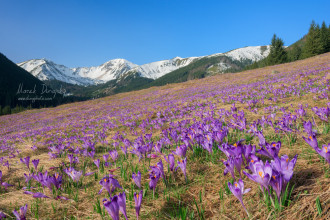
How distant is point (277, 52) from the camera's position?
64500mm

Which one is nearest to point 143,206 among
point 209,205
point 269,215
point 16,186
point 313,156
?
point 209,205

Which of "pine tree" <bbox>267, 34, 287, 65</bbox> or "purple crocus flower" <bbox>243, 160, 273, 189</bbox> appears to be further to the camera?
"pine tree" <bbox>267, 34, 287, 65</bbox>

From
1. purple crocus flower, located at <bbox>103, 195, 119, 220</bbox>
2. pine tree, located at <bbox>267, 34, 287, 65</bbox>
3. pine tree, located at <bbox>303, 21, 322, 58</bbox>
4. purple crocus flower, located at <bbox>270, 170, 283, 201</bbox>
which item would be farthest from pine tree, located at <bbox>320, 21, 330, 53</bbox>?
purple crocus flower, located at <bbox>103, 195, 119, 220</bbox>

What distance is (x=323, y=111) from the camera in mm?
3461

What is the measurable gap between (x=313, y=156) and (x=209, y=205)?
151cm

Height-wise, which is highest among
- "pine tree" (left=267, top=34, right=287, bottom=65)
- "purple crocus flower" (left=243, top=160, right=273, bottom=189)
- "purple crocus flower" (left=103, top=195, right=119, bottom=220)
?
"pine tree" (left=267, top=34, right=287, bottom=65)

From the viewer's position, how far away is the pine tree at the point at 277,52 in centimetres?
6331

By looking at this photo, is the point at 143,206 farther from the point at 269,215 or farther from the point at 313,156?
the point at 313,156

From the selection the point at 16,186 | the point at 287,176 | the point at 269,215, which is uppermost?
the point at 287,176

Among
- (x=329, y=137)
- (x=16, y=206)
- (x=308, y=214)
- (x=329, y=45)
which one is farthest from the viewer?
(x=329, y=45)

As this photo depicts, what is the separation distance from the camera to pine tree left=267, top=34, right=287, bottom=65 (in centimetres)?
6331

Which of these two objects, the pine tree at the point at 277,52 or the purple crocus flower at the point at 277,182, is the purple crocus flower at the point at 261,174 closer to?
the purple crocus flower at the point at 277,182

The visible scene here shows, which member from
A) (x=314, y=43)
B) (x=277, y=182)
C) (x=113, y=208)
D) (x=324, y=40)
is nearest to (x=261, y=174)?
(x=277, y=182)

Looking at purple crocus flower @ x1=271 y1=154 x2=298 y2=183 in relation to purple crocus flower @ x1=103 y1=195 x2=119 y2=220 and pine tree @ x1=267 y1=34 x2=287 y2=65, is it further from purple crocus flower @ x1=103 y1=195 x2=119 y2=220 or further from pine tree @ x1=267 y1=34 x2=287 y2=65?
pine tree @ x1=267 y1=34 x2=287 y2=65
